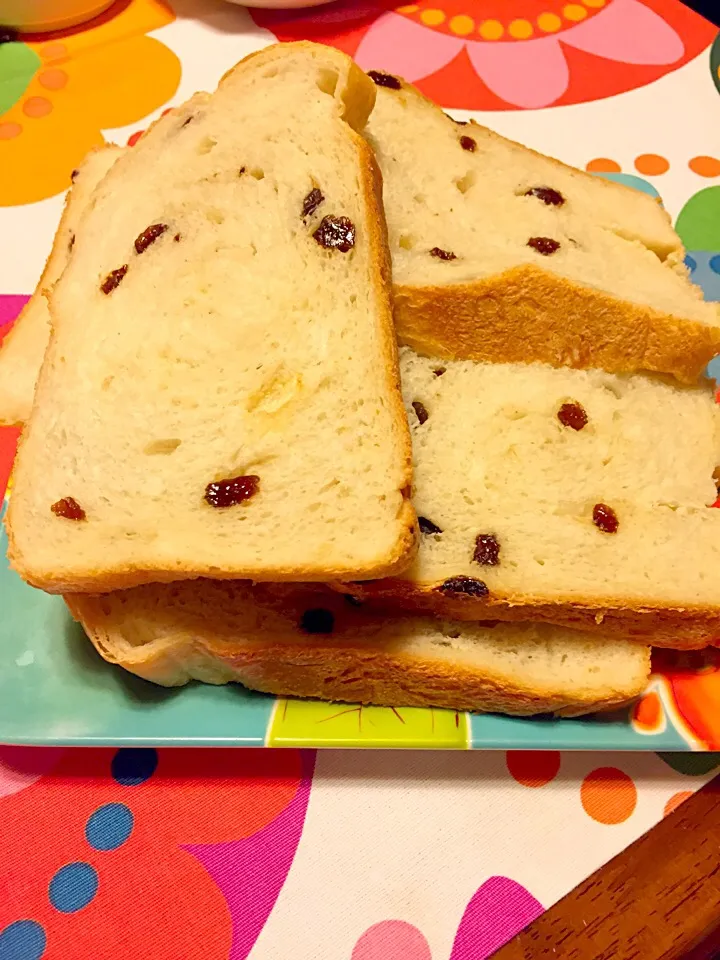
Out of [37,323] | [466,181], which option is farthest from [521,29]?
[37,323]

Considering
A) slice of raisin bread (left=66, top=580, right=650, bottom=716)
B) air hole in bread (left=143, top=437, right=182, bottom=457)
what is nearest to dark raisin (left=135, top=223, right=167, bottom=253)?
air hole in bread (left=143, top=437, right=182, bottom=457)

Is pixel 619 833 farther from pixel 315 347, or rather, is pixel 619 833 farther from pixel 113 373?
pixel 113 373

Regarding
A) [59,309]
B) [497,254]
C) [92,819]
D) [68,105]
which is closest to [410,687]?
[92,819]

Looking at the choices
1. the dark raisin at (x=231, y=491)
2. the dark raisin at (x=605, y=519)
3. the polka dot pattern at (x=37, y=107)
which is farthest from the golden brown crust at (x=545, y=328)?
the polka dot pattern at (x=37, y=107)

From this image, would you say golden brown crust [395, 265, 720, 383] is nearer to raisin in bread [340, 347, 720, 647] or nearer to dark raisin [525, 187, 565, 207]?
raisin in bread [340, 347, 720, 647]

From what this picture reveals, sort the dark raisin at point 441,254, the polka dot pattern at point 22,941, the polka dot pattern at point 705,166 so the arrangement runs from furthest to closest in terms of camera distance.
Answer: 1. the polka dot pattern at point 705,166
2. the dark raisin at point 441,254
3. the polka dot pattern at point 22,941

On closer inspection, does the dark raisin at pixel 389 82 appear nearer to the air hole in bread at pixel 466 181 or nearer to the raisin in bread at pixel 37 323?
the air hole in bread at pixel 466 181
